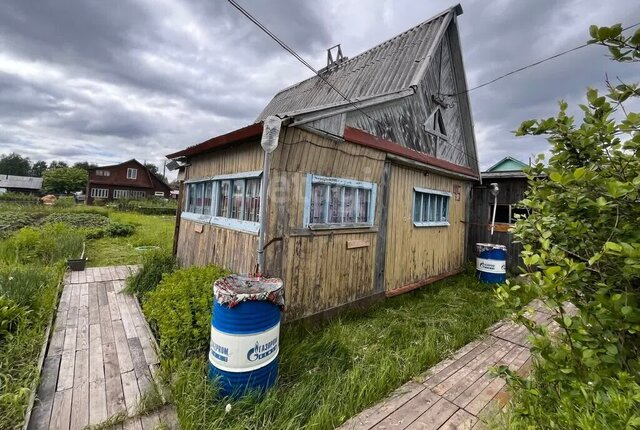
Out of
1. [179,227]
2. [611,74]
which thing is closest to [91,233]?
[179,227]

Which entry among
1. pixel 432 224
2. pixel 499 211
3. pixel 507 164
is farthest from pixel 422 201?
pixel 507 164

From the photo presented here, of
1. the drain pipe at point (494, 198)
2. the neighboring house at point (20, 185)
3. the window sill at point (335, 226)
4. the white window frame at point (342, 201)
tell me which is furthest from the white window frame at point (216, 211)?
the neighboring house at point (20, 185)

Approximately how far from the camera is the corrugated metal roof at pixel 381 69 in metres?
5.50

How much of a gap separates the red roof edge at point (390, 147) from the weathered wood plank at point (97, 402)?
397 cm

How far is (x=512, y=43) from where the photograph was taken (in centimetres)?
462

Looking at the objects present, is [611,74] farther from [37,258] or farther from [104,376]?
[37,258]

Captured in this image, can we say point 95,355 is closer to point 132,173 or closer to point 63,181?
point 132,173

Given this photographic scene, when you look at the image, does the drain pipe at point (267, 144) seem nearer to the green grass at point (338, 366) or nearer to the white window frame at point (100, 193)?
the green grass at point (338, 366)

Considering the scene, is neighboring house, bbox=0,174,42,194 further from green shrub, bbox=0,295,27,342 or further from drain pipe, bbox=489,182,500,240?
drain pipe, bbox=489,182,500,240

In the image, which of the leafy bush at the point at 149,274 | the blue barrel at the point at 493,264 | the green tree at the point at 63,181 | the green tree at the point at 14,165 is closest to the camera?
the leafy bush at the point at 149,274

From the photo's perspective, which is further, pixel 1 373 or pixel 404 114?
pixel 404 114

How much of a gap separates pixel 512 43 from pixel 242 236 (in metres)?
5.46

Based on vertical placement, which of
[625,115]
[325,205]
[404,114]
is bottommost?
[325,205]

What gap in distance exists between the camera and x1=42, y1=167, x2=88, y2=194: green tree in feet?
159
